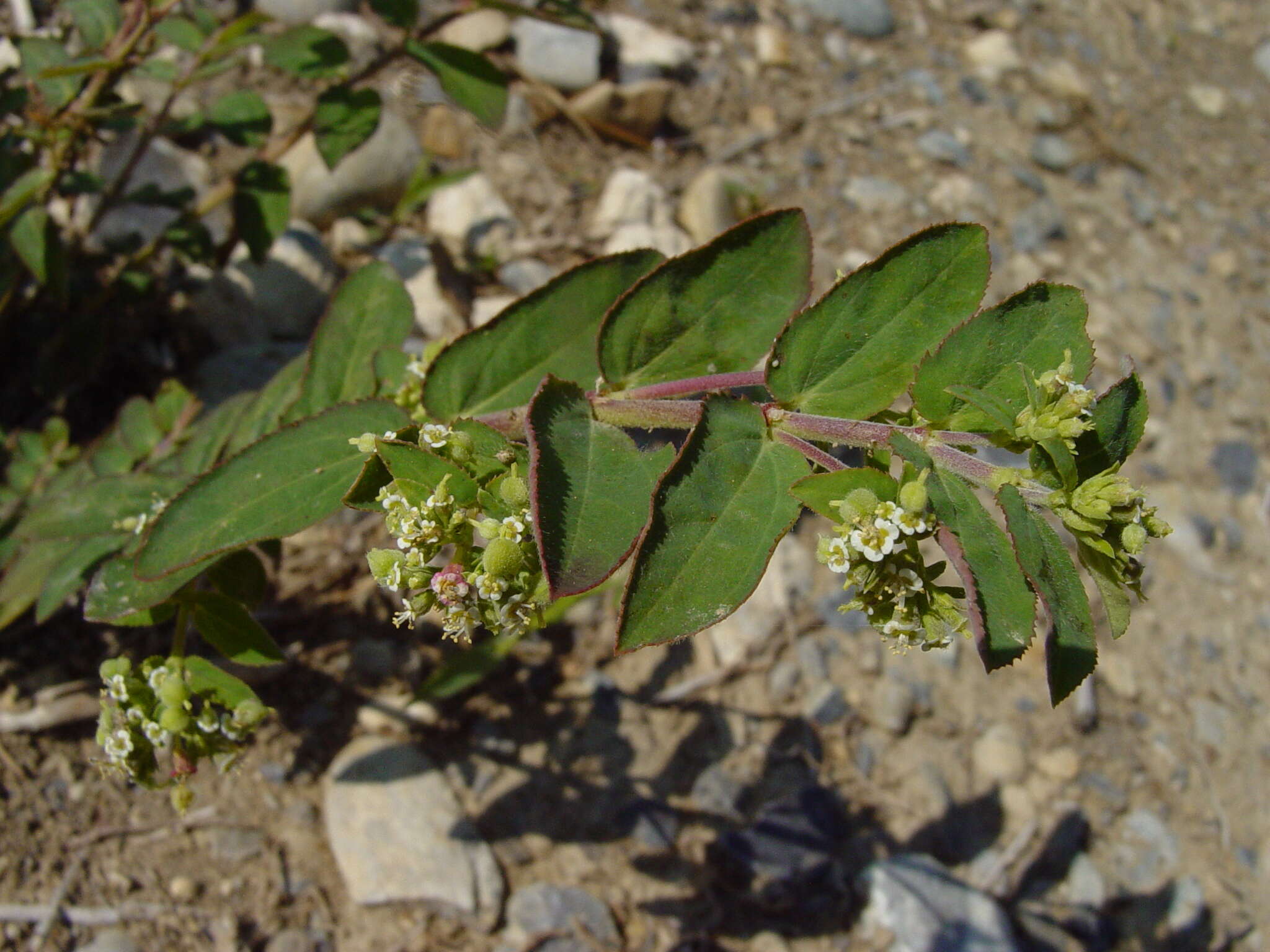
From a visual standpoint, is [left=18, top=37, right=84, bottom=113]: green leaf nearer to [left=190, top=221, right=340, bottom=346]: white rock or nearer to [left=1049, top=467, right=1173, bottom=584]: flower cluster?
[left=190, top=221, right=340, bottom=346]: white rock

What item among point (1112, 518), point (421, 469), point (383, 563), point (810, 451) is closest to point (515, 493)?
point (421, 469)

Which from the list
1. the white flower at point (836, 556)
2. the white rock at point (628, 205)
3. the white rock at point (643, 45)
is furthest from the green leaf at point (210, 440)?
the white rock at point (643, 45)

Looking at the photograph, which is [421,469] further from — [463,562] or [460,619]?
[460,619]

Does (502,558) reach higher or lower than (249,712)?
higher

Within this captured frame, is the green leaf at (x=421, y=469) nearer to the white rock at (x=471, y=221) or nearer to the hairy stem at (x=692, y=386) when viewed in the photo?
the hairy stem at (x=692, y=386)

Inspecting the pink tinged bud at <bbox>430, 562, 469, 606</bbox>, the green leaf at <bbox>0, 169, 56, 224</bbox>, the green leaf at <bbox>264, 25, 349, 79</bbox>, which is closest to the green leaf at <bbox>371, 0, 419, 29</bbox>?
the green leaf at <bbox>264, 25, 349, 79</bbox>

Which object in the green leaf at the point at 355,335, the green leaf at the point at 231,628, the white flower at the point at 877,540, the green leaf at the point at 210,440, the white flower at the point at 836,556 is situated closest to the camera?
the white flower at the point at 877,540

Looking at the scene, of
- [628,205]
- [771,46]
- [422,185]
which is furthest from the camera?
[771,46]

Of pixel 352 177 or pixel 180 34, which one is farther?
pixel 352 177
